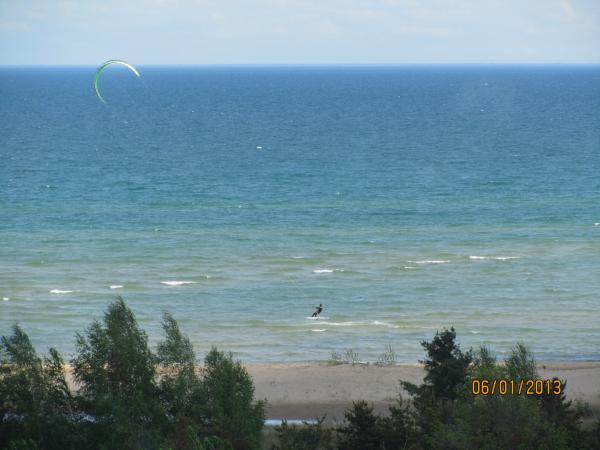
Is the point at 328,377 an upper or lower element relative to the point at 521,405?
upper

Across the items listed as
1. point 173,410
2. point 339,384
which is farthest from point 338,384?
point 173,410

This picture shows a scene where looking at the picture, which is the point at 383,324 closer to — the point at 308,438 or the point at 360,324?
the point at 360,324

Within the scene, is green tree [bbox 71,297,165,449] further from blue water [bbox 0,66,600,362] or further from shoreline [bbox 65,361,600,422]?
blue water [bbox 0,66,600,362]

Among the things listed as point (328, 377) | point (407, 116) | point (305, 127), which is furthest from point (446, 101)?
point (328, 377)

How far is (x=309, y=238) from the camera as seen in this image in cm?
5622

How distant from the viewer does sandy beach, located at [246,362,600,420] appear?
29578 millimetres

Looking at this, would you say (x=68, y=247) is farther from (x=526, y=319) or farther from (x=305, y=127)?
(x=305, y=127)

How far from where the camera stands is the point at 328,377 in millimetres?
32562

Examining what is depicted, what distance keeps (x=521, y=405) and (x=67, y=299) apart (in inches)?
1178

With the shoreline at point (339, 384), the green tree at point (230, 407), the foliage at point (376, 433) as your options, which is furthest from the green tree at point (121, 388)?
the shoreline at point (339, 384)
